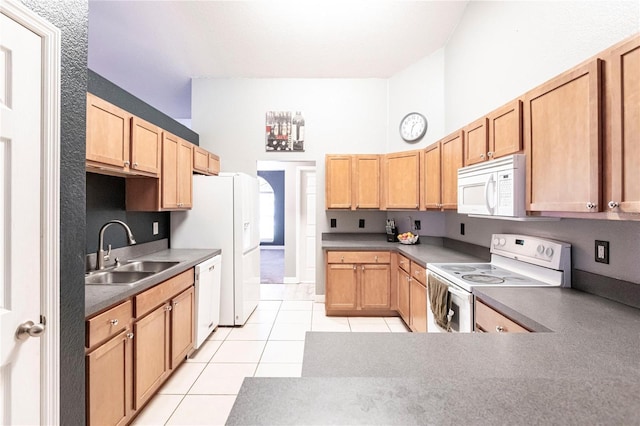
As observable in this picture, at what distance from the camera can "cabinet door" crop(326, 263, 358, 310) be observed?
368cm

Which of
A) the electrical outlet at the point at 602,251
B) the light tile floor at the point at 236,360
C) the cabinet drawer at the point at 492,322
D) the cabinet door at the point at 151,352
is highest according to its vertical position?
the electrical outlet at the point at 602,251

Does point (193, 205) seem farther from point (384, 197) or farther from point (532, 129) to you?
point (532, 129)

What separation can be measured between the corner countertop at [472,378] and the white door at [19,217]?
0.92 meters

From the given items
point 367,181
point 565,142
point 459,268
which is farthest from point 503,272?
point 367,181

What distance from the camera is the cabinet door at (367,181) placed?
156 inches

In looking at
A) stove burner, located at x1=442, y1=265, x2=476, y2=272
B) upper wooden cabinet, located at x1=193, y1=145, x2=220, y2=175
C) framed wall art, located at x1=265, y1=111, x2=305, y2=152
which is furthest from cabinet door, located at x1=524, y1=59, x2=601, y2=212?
upper wooden cabinet, located at x1=193, y1=145, x2=220, y2=175

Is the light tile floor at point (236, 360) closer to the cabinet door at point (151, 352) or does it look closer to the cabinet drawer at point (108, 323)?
the cabinet door at point (151, 352)

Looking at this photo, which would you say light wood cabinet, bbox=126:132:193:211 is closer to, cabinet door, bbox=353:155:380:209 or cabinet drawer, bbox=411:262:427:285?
cabinet door, bbox=353:155:380:209

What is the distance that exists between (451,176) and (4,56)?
306 centimetres

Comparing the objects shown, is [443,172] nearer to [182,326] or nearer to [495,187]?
[495,187]

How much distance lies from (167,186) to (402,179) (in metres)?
2.68

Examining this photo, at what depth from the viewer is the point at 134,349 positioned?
1.81 metres

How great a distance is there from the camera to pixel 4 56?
1023mm

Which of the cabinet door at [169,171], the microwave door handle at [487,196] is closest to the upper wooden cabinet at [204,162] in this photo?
the cabinet door at [169,171]
